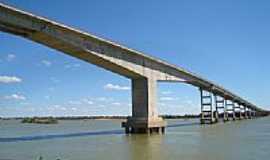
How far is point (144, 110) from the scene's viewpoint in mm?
48562

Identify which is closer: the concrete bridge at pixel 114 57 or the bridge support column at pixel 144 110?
the concrete bridge at pixel 114 57

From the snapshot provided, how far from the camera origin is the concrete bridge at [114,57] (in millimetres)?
37750

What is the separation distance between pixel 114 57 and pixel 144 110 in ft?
23.1

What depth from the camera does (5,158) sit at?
74.6 feet

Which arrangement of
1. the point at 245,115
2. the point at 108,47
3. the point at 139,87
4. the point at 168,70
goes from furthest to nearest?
the point at 245,115
the point at 168,70
the point at 139,87
the point at 108,47

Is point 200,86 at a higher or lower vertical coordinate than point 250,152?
higher

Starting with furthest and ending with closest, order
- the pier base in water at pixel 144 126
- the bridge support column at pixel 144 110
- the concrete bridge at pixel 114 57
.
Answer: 1. the bridge support column at pixel 144 110
2. the pier base in water at pixel 144 126
3. the concrete bridge at pixel 114 57

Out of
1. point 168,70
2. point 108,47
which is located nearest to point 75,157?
point 108,47

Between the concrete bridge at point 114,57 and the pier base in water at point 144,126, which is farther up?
Answer: the concrete bridge at point 114,57

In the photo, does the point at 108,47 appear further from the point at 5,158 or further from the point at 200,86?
the point at 200,86

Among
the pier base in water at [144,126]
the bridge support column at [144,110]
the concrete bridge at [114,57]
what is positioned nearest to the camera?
the concrete bridge at [114,57]

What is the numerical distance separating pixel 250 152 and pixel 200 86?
5423cm

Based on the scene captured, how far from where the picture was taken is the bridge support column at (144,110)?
4828 cm

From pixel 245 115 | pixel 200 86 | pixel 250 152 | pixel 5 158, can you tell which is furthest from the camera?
pixel 245 115
